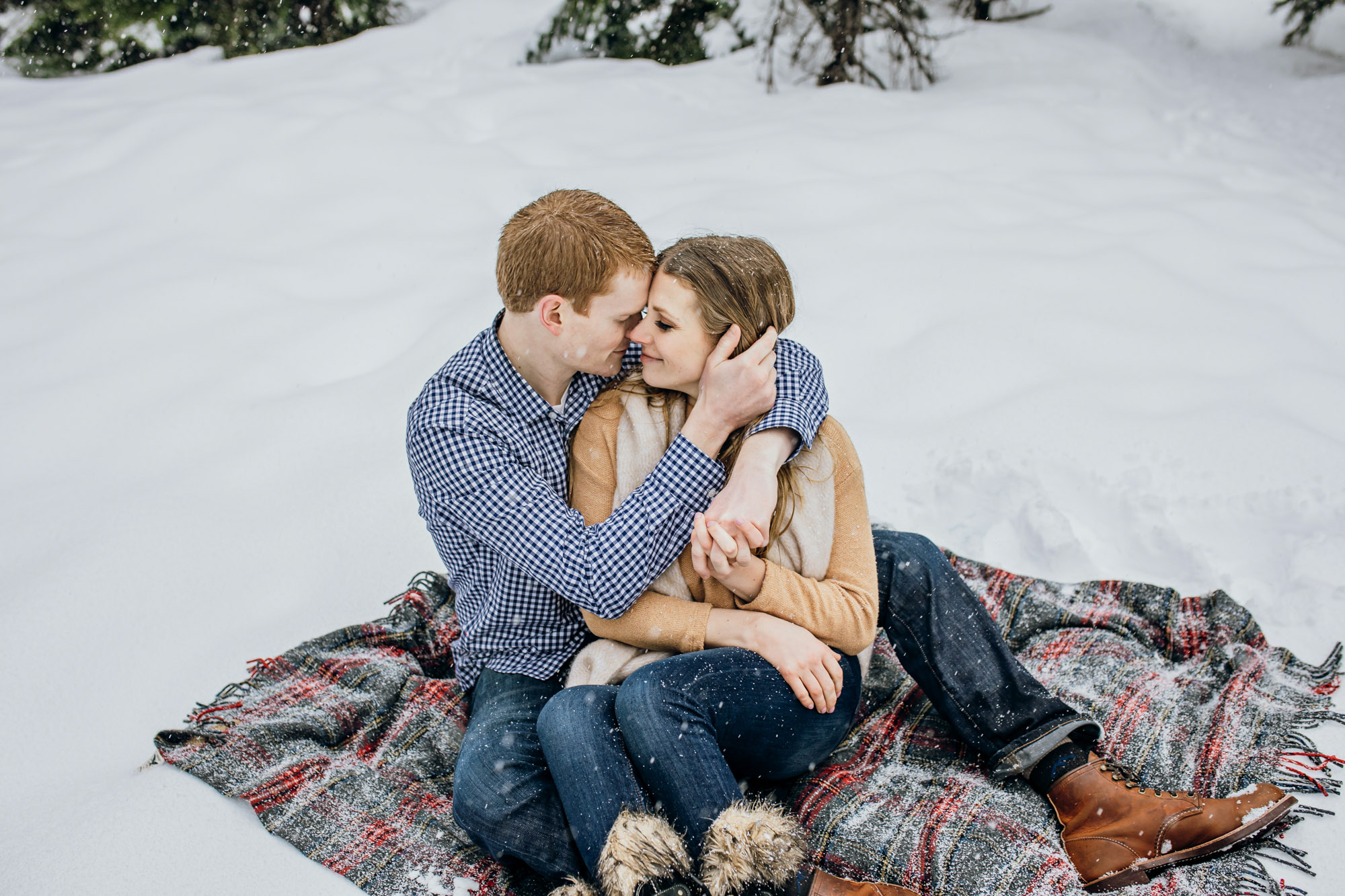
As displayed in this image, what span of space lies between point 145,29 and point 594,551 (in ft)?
22.5

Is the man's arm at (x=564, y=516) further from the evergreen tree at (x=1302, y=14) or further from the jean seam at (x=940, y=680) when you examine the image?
the evergreen tree at (x=1302, y=14)

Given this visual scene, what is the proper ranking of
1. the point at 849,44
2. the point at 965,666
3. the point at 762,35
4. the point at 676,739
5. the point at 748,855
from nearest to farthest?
the point at 748,855 < the point at 676,739 < the point at 965,666 < the point at 849,44 < the point at 762,35

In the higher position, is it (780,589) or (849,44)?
(849,44)

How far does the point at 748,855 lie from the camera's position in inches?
70.0

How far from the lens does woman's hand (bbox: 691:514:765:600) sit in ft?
6.58

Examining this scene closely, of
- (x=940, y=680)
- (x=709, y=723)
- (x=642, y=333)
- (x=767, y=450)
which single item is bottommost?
(x=940, y=680)

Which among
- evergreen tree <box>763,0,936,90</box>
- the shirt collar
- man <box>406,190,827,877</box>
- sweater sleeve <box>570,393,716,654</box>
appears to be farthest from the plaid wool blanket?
evergreen tree <box>763,0,936,90</box>

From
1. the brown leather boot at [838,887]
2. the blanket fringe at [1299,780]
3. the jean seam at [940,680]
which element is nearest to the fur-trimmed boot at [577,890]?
the brown leather boot at [838,887]

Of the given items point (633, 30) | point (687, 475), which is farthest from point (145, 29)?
point (687, 475)

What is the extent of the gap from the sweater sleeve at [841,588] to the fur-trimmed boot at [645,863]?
580 millimetres

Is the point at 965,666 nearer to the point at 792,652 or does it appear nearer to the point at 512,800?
the point at 792,652

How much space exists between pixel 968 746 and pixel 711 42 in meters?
6.29

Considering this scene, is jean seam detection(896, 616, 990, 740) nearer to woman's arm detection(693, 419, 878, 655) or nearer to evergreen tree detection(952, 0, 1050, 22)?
woman's arm detection(693, 419, 878, 655)

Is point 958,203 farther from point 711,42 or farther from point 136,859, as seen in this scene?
point 136,859
